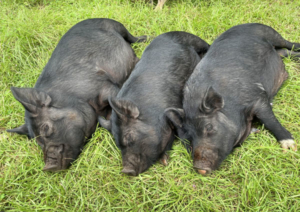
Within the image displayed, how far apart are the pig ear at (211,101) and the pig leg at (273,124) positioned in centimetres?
61

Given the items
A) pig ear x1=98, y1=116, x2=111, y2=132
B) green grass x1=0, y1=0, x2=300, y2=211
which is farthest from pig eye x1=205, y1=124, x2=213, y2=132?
pig ear x1=98, y1=116, x2=111, y2=132

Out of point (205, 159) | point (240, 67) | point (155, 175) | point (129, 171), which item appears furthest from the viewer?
point (240, 67)

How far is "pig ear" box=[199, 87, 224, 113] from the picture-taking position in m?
3.26

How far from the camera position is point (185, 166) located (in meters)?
3.59

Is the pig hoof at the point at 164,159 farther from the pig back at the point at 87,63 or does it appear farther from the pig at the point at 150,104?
the pig back at the point at 87,63

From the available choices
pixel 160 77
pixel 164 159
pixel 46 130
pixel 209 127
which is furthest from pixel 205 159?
pixel 46 130

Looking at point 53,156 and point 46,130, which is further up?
point 46,130

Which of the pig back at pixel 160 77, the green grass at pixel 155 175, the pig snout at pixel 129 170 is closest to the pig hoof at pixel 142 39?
the green grass at pixel 155 175

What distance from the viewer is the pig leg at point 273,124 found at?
3475 mm

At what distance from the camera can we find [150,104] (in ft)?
12.3

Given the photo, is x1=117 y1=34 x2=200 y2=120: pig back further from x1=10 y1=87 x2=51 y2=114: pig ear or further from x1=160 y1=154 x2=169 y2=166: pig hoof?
x1=10 y1=87 x2=51 y2=114: pig ear

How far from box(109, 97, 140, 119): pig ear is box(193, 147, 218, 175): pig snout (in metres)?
0.93

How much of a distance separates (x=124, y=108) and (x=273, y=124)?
6.28 feet

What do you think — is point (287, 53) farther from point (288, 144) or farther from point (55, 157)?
point (55, 157)
